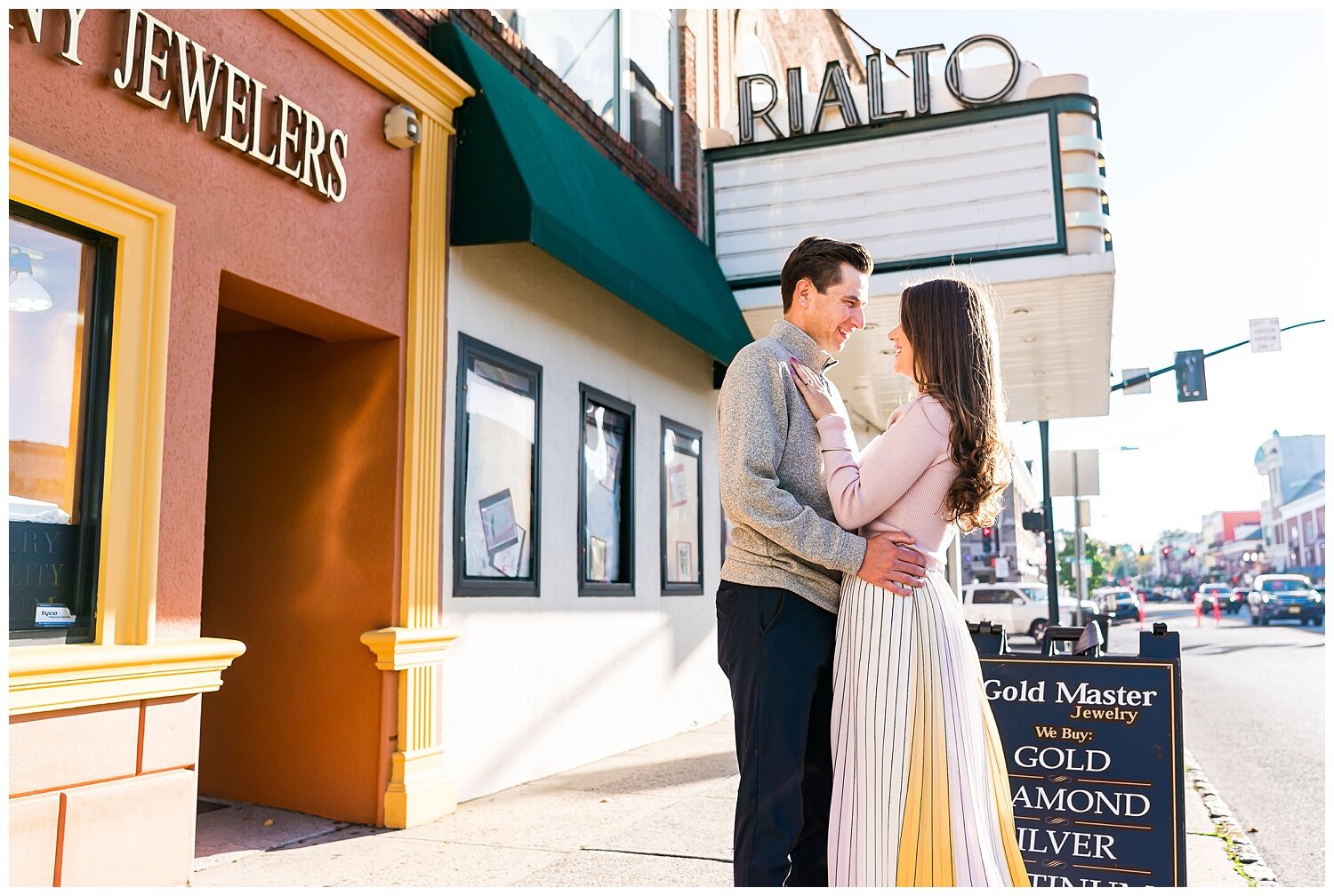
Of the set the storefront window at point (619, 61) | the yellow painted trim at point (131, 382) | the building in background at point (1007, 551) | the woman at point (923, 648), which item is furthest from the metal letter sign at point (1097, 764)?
the building in background at point (1007, 551)

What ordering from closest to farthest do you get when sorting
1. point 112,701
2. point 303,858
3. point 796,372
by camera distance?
1. point 796,372
2. point 112,701
3. point 303,858

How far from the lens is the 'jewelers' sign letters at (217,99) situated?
4.02 metres

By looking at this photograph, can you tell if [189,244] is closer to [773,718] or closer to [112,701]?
[112,701]

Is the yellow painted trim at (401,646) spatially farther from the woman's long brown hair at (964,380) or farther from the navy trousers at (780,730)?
the woman's long brown hair at (964,380)

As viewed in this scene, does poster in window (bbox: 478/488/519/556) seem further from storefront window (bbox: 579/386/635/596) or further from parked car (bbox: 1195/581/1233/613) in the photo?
parked car (bbox: 1195/581/1233/613)

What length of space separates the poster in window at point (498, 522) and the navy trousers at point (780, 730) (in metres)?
3.56

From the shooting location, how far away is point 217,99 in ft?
14.8

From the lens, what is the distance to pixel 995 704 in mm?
3826

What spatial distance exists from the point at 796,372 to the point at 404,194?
352 centimetres

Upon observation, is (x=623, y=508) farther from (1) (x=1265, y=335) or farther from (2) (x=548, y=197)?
(1) (x=1265, y=335)

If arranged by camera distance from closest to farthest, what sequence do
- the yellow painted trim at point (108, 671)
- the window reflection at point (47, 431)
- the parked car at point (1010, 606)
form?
the yellow painted trim at point (108, 671), the window reflection at point (47, 431), the parked car at point (1010, 606)

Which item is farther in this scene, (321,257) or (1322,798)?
(1322,798)

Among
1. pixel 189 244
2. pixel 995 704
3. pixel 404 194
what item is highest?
pixel 404 194

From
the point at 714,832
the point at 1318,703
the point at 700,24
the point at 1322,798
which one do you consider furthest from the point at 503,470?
the point at 1318,703
